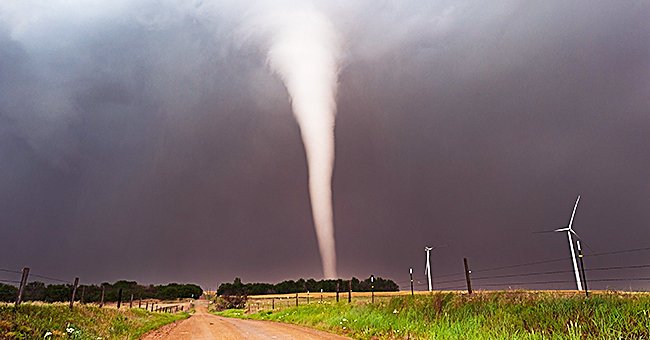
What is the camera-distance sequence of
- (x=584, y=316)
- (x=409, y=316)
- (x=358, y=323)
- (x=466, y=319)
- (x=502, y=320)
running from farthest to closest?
(x=358, y=323) → (x=409, y=316) → (x=466, y=319) → (x=502, y=320) → (x=584, y=316)

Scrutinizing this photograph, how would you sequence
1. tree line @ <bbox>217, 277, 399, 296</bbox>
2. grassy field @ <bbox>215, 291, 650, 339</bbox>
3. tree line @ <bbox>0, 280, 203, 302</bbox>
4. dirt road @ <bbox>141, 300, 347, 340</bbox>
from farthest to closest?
tree line @ <bbox>217, 277, 399, 296</bbox> < tree line @ <bbox>0, 280, 203, 302</bbox> < dirt road @ <bbox>141, 300, 347, 340</bbox> < grassy field @ <bbox>215, 291, 650, 339</bbox>

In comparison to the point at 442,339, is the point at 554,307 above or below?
above

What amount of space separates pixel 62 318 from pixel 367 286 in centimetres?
15380

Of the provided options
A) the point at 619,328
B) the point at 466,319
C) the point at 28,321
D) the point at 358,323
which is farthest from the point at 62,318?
the point at 619,328

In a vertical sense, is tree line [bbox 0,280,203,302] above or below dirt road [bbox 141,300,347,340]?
above

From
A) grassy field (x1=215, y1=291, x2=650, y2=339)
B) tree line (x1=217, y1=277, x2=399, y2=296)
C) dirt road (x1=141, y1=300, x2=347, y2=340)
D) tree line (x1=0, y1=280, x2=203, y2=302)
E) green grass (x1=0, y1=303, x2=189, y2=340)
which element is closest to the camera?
grassy field (x1=215, y1=291, x2=650, y2=339)

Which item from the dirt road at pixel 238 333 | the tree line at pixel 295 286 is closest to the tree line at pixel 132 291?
the tree line at pixel 295 286

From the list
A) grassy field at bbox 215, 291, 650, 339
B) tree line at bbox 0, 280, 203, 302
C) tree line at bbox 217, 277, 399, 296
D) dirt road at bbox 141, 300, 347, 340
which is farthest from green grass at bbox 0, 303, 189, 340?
tree line at bbox 217, 277, 399, 296

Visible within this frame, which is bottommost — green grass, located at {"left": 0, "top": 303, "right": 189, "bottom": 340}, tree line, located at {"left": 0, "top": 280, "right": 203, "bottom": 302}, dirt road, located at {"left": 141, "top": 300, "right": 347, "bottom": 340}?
dirt road, located at {"left": 141, "top": 300, "right": 347, "bottom": 340}

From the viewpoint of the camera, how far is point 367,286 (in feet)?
538

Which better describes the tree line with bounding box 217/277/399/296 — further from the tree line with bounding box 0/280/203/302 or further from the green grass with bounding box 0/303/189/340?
the green grass with bounding box 0/303/189/340

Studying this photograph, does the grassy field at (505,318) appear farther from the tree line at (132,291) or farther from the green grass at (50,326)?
the tree line at (132,291)

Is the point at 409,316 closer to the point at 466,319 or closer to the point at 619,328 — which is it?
the point at 466,319

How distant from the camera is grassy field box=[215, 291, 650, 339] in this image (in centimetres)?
1053
